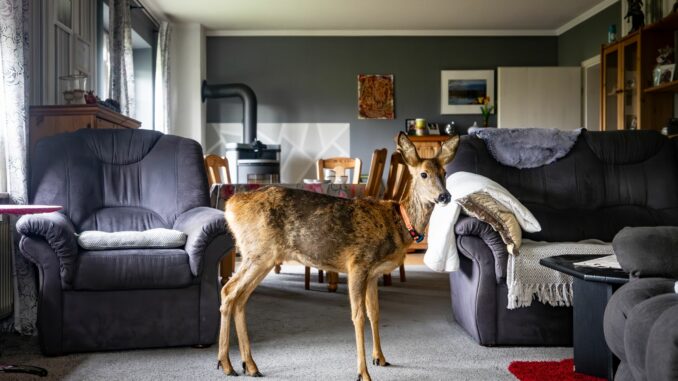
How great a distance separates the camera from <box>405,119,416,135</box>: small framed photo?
8.57 meters

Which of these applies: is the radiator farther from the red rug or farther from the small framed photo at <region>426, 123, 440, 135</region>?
the small framed photo at <region>426, 123, 440, 135</region>

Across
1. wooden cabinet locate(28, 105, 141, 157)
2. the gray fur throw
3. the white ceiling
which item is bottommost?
the gray fur throw

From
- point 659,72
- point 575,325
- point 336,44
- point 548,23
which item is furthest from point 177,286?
point 548,23

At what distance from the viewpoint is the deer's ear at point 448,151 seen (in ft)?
8.28

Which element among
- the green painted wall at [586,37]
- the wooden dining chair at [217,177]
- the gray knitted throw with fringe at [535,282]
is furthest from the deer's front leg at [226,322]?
the green painted wall at [586,37]

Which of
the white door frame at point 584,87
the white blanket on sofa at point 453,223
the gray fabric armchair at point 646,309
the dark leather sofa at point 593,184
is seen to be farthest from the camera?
the white door frame at point 584,87

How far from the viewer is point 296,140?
884 cm

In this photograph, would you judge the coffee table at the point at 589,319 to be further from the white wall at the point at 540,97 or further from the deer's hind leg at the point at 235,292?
the white wall at the point at 540,97

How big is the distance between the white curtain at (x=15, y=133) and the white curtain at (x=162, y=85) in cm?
411

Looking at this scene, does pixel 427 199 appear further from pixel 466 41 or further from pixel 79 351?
pixel 466 41

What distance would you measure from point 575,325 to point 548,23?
6742 mm

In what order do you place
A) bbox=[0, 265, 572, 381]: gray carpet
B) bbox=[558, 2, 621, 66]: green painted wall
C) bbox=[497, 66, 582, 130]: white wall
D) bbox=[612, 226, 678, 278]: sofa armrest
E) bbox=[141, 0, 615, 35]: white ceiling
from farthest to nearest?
bbox=[497, 66, 582, 130]: white wall → bbox=[141, 0, 615, 35]: white ceiling → bbox=[558, 2, 621, 66]: green painted wall → bbox=[0, 265, 572, 381]: gray carpet → bbox=[612, 226, 678, 278]: sofa armrest

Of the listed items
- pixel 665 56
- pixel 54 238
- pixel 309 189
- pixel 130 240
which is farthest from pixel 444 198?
pixel 665 56

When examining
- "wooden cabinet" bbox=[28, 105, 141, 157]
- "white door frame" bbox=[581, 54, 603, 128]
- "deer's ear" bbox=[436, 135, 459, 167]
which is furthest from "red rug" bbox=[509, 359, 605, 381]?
"white door frame" bbox=[581, 54, 603, 128]
